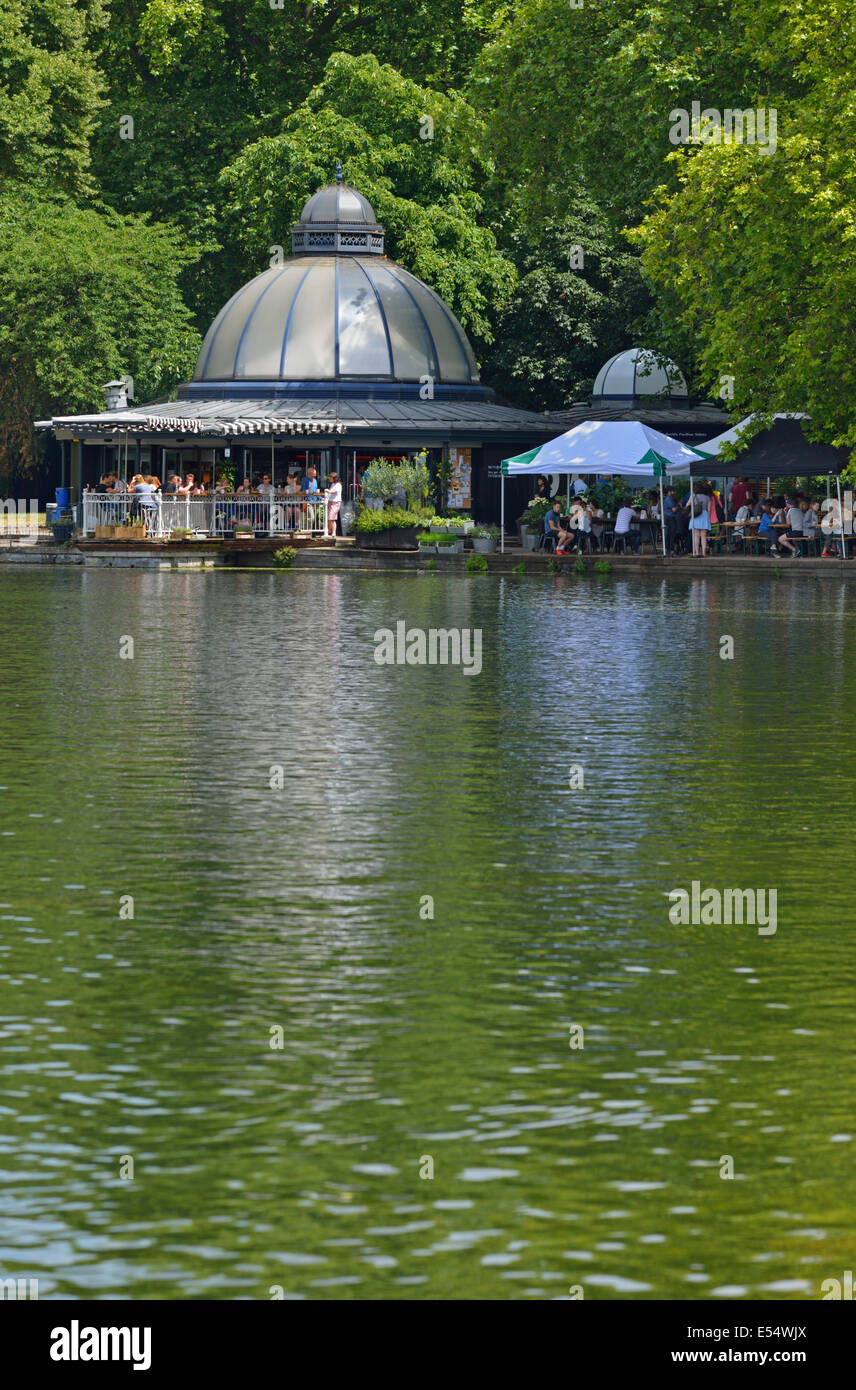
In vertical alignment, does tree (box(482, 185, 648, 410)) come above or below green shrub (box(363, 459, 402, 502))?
above

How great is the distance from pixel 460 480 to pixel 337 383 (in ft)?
13.2

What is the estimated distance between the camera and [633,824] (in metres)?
13.8

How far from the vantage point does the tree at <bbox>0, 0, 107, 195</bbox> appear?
205ft

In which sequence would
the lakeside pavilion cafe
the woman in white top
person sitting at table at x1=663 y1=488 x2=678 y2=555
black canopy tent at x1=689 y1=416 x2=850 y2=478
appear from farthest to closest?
the lakeside pavilion cafe
the woman in white top
person sitting at table at x1=663 y1=488 x2=678 y2=555
black canopy tent at x1=689 y1=416 x2=850 y2=478

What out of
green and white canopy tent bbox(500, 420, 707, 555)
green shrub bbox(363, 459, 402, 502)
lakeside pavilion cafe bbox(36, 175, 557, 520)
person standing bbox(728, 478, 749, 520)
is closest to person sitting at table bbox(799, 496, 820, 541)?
green and white canopy tent bbox(500, 420, 707, 555)

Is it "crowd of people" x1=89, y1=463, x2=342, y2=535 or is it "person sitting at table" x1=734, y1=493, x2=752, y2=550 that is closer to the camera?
"person sitting at table" x1=734, y1=493, x2=752, y2=550

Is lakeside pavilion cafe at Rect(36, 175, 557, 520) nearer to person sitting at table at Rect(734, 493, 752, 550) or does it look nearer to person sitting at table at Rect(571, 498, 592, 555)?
person sitting at table at Rect(571, 498, 592, 555)

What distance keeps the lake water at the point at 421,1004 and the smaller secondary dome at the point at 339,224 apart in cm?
4460

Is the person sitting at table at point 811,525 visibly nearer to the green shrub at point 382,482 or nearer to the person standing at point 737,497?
the person standing at point 737,497

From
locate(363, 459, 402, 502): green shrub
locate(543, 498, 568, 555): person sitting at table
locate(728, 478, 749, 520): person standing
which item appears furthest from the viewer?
locate(363, 459, 402, 502): green shrub

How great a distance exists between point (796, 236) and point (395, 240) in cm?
2566

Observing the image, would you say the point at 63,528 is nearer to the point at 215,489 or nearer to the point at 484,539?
the point at 215,489

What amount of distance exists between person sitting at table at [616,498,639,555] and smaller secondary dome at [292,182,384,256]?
13763mm
